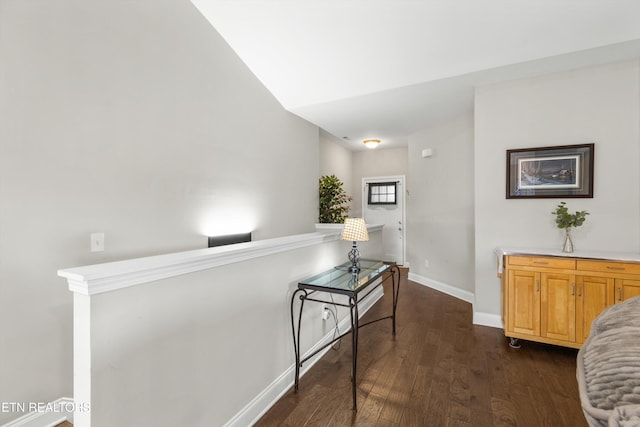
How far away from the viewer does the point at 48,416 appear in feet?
5.74

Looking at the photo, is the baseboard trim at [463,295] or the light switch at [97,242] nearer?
the light switch at [97,242]

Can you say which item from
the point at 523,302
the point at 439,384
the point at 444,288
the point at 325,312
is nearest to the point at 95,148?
the point at 325,312

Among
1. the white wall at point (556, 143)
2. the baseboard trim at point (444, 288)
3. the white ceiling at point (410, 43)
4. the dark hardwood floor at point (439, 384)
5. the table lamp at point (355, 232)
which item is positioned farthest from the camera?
the baseboard trim at point (444, 288)

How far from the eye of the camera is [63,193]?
1.83 metres

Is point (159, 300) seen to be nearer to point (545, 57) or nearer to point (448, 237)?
point (545, 57)

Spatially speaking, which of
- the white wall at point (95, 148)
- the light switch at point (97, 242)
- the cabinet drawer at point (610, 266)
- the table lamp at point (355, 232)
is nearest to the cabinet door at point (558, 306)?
the cabinet drawer at point (610, 266)

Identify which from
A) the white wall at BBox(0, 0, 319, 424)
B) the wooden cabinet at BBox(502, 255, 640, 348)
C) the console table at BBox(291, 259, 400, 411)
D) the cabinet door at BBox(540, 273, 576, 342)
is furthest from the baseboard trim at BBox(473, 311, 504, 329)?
the white wall at BBox(0, 0, 319, 424)

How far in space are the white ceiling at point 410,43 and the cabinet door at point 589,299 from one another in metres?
1.99

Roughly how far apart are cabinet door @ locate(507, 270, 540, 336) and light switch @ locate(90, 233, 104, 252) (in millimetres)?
3437

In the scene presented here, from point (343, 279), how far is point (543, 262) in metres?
1.90

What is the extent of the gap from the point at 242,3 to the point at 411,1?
153cm

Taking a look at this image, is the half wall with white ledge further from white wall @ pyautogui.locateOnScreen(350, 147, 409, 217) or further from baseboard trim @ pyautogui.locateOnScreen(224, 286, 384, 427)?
white wall @ pyautogui.locateOnScreen(350, 147, 409, 217)

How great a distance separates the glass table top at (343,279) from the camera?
1.98 metres

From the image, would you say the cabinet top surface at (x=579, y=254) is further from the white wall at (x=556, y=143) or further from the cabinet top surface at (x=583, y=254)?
the white wall at (x=556, y=143)
